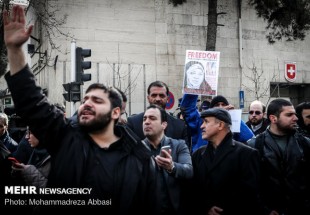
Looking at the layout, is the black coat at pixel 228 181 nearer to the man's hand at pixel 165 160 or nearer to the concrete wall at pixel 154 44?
the man's hand at pixel 165 160

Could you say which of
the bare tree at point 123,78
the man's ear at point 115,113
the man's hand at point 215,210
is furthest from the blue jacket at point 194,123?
the bare tree at point 123,78

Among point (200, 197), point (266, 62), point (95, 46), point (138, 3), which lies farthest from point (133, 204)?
point (266, 62)

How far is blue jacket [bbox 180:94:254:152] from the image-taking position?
5.33 meters

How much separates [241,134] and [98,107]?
2.99 meters

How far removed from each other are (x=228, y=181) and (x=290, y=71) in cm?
1690

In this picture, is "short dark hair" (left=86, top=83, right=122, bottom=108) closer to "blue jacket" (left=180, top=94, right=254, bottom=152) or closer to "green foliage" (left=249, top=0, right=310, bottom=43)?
"blue jacket" (left=180, top=94, right=254, bottom=152)

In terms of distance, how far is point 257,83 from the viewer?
18750 mm

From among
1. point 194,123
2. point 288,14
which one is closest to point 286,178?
point 194,123

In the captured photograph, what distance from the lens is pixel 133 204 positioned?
264cm

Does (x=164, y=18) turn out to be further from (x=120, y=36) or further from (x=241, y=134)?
(x=241, y=134)

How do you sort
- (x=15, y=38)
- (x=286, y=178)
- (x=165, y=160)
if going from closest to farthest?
(x=15, y=38)
(x=165, y=160)
(x=286, y=178)

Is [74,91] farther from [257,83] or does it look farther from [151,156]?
[257,83]

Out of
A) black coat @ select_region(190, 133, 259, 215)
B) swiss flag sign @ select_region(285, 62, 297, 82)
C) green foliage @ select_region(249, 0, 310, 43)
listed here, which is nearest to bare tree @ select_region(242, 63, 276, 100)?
swiss flag sign @ select_region(285, 62, 297, 82)

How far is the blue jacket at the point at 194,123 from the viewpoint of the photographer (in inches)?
210
